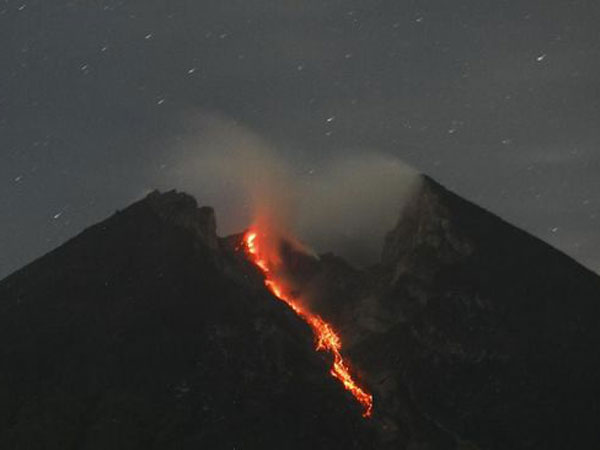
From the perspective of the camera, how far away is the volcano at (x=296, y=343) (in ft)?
428

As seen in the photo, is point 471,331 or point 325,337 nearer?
point 471,331

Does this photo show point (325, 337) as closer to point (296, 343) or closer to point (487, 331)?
point (296, 343)

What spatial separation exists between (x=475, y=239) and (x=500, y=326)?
25.5 meters

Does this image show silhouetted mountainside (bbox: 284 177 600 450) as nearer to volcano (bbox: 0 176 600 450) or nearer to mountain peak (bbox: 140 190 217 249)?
volcano (bbox: 0 176 600 450)

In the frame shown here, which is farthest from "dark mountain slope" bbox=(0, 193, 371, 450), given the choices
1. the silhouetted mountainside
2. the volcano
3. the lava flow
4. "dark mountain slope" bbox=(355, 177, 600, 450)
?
"dark mountain slope" bbox=(355, 177, 600, 450)

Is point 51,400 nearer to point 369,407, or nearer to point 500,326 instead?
point 369,407

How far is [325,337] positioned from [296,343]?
56.2ft

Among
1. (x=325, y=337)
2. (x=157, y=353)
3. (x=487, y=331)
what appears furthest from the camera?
(x=325, y=337)

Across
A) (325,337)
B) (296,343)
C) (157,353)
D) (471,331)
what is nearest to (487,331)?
(471,331)

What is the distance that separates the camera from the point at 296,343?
500ft

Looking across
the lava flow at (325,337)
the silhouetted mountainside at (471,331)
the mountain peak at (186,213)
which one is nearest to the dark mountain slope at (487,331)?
the silhouetted mountainside at (471,331)

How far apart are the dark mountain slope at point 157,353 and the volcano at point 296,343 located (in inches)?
12.9

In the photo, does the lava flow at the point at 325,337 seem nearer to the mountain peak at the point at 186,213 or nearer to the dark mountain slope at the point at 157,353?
the dark mountain slope at the point at 157,353

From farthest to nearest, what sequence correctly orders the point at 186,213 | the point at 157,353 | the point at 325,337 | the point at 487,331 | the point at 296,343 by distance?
the point at 186,213
the point at 325,337
the point at 487,331
the point at 296,343
the point at 157,353
